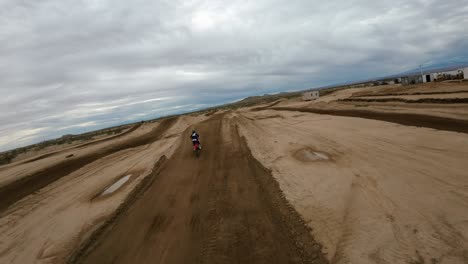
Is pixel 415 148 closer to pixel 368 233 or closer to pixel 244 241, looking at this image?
pixel 368 233

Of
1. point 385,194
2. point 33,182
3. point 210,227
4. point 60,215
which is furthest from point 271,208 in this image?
point 33,182

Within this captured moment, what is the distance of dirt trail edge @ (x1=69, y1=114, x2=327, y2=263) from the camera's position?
20.0ft

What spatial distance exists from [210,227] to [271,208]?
1986 mm

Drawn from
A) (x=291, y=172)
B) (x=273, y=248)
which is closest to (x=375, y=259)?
(x=273, y=248)

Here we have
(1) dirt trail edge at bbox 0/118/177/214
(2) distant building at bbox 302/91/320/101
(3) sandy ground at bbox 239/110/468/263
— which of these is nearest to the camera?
(3) sandy ground at bbox 239/110/468/263

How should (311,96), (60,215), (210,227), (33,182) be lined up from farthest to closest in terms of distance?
(311,96), (33,182), (60,215), (210,227)

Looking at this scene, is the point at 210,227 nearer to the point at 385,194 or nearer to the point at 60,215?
the point at 385,194

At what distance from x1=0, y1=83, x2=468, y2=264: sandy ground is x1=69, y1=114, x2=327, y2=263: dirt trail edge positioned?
0.04 meters

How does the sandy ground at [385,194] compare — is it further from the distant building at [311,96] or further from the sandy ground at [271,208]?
the distant building at [311,96]

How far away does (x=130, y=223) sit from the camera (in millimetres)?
8531

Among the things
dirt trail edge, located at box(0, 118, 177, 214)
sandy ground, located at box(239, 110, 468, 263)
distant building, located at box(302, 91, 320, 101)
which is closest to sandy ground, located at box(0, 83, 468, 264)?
sandy ground, located at box(239, 110, 468, 263)

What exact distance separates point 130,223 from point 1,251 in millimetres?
4287

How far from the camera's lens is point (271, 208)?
8.14 meters

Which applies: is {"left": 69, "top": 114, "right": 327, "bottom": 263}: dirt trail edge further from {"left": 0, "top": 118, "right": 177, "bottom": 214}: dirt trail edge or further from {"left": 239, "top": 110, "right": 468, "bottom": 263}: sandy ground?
{"left": 0, "top": 118, "right": 177, "bottom": 214}: dirt trail edge
